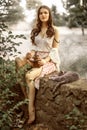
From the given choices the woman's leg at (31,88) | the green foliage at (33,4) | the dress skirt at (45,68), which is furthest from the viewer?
the green foliage at (33,4)

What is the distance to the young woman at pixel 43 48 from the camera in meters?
4.92

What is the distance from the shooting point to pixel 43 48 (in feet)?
16.6

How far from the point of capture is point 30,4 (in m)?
12.4

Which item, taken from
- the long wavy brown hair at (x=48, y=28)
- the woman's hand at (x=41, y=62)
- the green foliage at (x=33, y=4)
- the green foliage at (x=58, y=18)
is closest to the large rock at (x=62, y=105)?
the woman's hand at (x=41, y=62)

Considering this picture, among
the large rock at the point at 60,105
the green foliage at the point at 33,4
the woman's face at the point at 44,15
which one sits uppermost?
the woman's face at the point at 44,15

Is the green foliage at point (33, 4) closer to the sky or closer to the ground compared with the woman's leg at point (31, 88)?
closer to the sky

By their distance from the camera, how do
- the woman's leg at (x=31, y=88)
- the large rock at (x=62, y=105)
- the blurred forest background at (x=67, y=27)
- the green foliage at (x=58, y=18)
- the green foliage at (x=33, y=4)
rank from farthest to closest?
the green foliage at (x=33, y=4) < the green foliage at (x=58, y=18) < the blurred forest background at (x=67, y=27) < the woman's leg at (x=31, y=88) < the large rock at (x=62, y=105)

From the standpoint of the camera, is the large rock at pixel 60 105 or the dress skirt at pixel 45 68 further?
the dress skirt at pixel 45 68

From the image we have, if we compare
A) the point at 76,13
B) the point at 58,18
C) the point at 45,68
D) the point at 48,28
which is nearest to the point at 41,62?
the point at 45,68

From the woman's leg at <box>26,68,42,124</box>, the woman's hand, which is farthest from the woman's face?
the woman's leg at <box>26,68,42,124</box>

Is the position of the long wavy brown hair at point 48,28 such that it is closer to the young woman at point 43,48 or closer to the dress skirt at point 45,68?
the young woman at point 43,48

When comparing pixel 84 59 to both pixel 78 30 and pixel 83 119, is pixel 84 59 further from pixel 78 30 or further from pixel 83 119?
pixel 83 119

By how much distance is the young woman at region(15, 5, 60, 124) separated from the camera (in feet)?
16.1

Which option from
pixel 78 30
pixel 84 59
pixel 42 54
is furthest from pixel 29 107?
pixel 78 30
